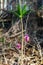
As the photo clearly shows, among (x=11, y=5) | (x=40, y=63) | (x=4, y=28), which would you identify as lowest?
(x=40, y=63)

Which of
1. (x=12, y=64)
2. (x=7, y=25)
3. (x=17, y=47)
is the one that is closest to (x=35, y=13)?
(x=7, y=25)

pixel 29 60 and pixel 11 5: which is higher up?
pixel 11 5

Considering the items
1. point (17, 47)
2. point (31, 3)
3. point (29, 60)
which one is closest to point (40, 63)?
point (29, 60)

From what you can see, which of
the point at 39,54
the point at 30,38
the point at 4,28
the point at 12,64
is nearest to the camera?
the point at 12,64

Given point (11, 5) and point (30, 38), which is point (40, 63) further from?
point (11, 5)

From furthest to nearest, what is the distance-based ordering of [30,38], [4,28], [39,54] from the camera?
[4,28] < [30,38] < [39,54]

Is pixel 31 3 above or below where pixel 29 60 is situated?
above

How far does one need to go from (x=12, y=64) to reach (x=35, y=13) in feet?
4.65

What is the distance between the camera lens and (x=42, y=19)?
5082mm

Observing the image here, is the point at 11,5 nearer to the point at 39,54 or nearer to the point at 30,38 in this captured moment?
the point at 30,38

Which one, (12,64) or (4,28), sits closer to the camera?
(12,64)

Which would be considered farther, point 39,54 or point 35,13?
point 35,13

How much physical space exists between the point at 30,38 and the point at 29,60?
1.96 feet

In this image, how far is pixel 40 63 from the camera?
390cm
